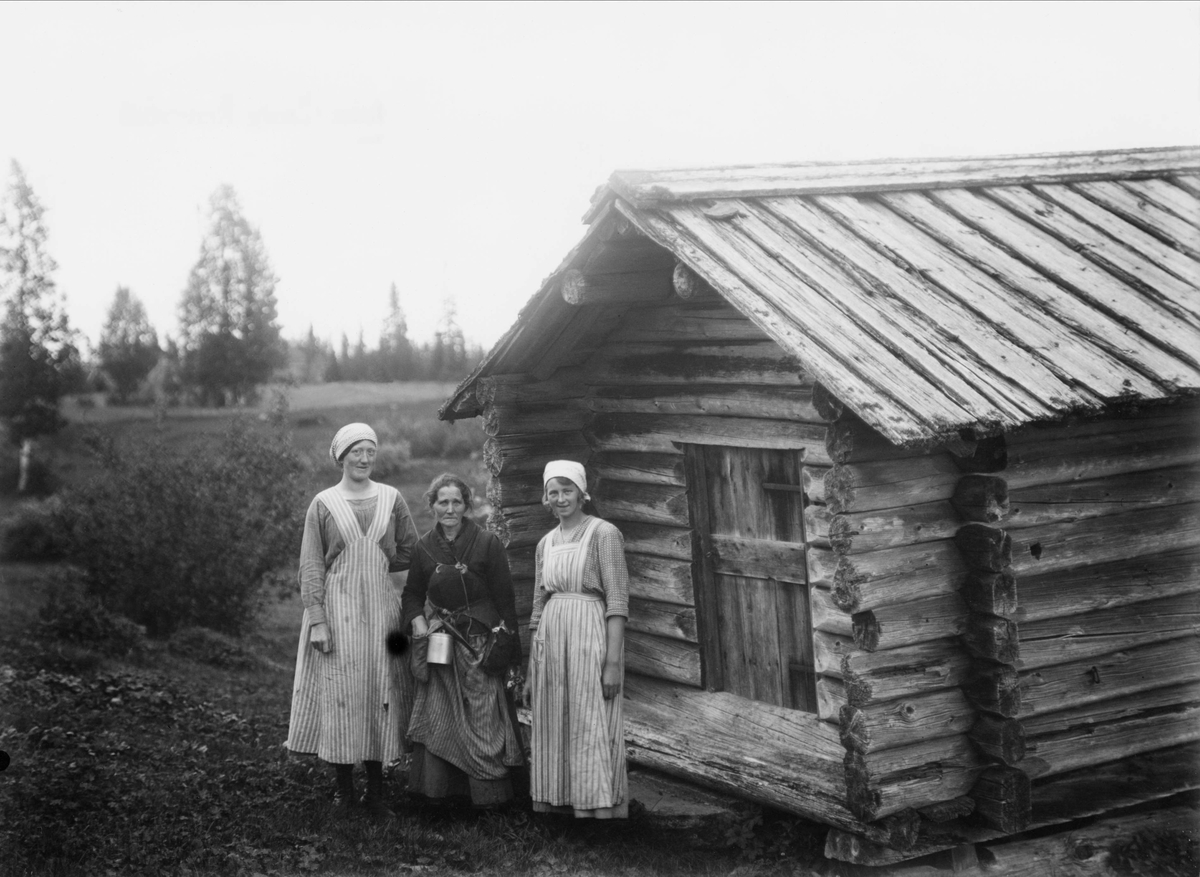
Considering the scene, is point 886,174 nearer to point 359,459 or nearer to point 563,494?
point 563,494

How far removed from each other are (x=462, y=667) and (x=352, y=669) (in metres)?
0.66

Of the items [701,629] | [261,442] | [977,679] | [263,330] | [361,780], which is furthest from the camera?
[263,330]

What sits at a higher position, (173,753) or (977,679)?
(977,679)

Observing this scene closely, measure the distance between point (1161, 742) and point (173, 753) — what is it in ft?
21.9

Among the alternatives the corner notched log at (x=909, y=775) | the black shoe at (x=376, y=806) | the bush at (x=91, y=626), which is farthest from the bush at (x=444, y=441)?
the corner notched log at (x=909, y=775)

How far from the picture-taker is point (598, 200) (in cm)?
662

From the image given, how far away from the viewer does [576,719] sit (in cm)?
673

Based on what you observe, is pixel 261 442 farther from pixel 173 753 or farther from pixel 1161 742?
pixel 1161 742

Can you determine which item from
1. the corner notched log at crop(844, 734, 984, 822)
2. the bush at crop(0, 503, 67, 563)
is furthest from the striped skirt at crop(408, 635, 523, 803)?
the bush at crop(0, 503, 67, 563)

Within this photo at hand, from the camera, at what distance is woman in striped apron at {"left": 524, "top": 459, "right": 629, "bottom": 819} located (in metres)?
6.66

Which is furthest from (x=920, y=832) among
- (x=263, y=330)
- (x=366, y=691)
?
(x=263, y=330)

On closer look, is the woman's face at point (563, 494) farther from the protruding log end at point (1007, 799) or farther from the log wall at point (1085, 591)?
the protruding log end at point (1007, 799)

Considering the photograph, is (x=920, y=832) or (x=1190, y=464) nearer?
(x=920, y=832)

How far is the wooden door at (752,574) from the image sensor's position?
22.9 feet
